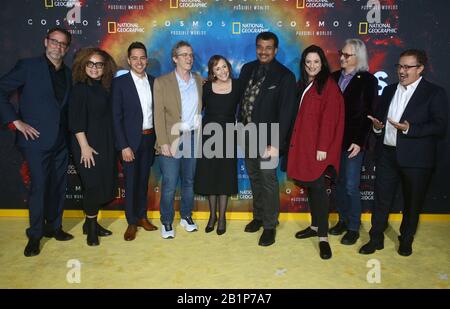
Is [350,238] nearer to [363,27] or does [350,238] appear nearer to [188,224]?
[188,224]

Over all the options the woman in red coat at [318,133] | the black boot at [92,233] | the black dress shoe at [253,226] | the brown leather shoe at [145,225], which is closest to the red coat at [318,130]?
the woman in red coat at [318,133]

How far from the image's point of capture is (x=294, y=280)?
10.0 feet

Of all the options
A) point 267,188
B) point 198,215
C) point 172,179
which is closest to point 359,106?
point 267,188

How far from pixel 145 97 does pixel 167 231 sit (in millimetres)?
1230

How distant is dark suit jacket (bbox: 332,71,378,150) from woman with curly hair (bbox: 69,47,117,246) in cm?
201

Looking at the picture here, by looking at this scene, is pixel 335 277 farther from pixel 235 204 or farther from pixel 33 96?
pixel 33 96

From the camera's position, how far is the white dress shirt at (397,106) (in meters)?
3.32

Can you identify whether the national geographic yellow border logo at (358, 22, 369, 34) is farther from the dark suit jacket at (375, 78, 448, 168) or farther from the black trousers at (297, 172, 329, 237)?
the black trousers at (297, 172, 329, 237)

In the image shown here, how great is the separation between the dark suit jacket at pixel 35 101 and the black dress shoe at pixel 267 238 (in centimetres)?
195

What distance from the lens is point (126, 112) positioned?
3641 millimetres

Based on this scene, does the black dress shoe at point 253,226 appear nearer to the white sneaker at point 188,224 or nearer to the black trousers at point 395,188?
the white sneaker at point 188,224

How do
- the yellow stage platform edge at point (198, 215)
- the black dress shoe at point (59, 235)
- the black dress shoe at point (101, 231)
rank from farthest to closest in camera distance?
the yellow stage platform edge at point (198, 215) → the black dress shoe at point (101, 231) → the black dress shoe at point (59, 235)

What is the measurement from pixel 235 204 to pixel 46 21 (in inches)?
104
